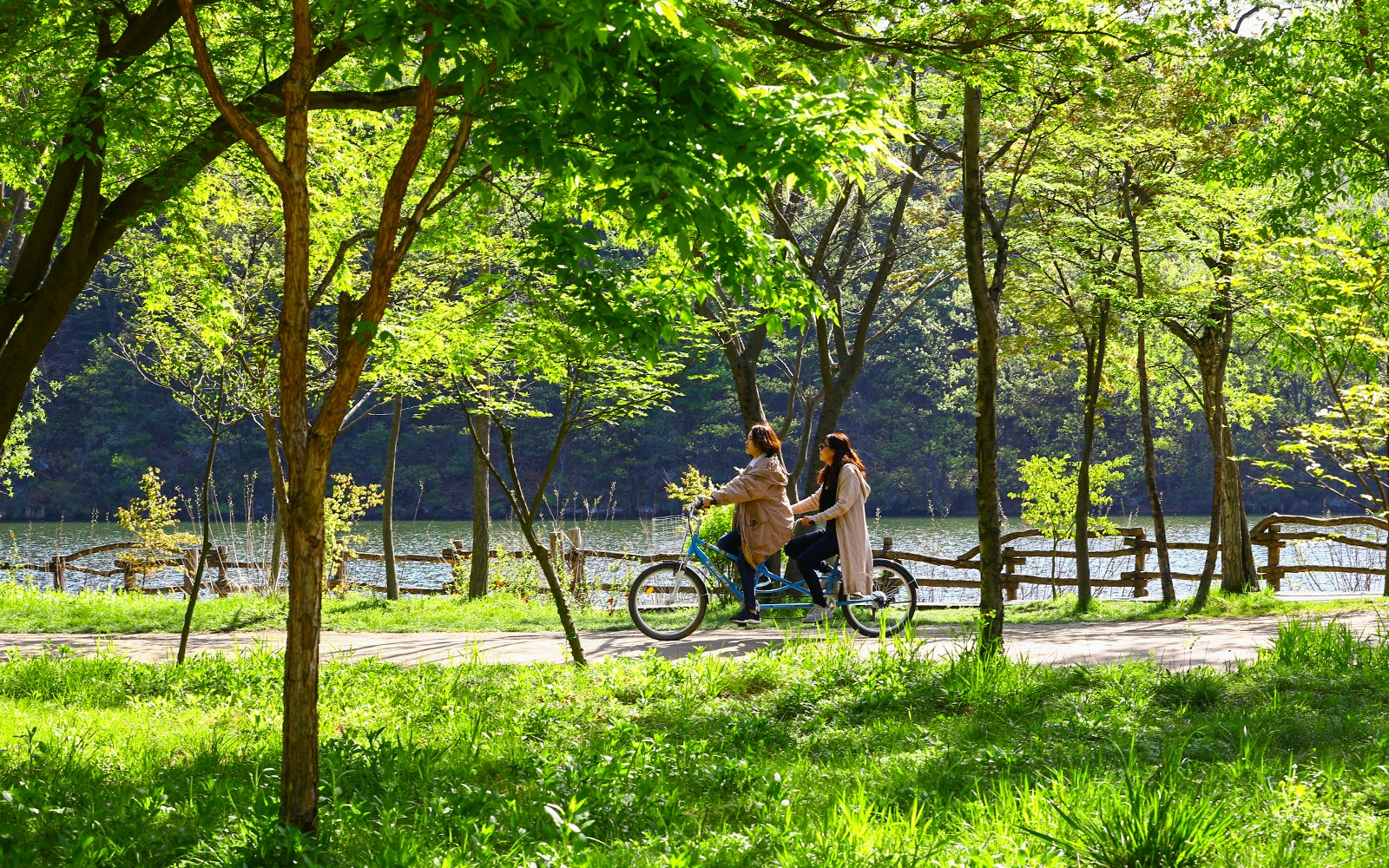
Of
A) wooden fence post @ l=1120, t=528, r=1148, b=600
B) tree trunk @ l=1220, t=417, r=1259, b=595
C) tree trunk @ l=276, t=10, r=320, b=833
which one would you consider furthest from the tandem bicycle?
wooden fence post @ l=1120, t=528, r=1148, b=600

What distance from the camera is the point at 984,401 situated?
21.2 ft

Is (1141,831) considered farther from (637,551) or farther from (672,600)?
(637,551)

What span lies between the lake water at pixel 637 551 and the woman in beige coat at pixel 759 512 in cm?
750

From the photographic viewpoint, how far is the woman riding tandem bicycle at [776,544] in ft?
26.6

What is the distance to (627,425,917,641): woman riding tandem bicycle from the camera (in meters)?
8.11

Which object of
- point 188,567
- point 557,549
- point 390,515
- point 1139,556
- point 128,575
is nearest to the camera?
point 557,549

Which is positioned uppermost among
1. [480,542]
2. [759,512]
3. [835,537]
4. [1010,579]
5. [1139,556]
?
[759,512]

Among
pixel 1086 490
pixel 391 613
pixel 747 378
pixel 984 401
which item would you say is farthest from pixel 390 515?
pixel 984 401

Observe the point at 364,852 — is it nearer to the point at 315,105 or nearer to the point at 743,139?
the point at 743,139

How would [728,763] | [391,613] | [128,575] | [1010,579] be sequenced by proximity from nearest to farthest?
1. [728,763]
2. [391,613]
3. [128,575]
4. [1010,579]

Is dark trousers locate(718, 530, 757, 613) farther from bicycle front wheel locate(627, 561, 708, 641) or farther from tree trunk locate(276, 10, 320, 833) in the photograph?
tree trunk locate(276, 10, 320, 833)

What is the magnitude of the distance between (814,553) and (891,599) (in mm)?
1050

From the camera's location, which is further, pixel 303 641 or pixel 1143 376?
pixel 1143 376

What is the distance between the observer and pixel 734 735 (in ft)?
16.2
